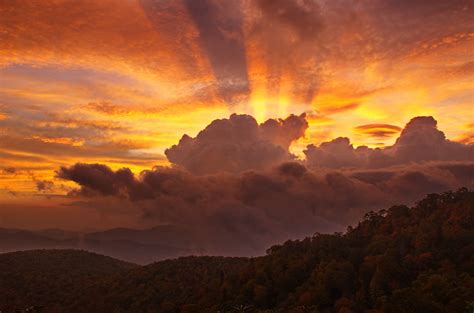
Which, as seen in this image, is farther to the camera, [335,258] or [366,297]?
[335,258]

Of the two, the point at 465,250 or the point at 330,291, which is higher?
the point at 465,250

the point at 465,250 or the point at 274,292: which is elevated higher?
the point at 465,250

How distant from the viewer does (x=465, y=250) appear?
16462cm

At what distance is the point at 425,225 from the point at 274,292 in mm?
68934

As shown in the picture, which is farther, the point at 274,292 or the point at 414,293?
the point at 274,292

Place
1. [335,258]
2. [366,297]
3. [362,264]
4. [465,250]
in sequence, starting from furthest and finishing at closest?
[335,258] → [362,264] → [465,250] → [366,297]

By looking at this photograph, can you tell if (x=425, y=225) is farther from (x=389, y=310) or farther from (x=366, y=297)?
(x=389, y=310)

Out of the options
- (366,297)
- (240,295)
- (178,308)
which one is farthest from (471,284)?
(178,308)

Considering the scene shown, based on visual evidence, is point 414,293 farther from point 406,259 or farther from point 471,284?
point 406,259

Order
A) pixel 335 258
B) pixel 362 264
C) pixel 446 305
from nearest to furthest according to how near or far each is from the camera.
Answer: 1. pixel 446 305
2. pixel 362 264
3. pixel 335 258

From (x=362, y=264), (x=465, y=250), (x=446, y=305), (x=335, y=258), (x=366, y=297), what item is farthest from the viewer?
(x=335, y=258)

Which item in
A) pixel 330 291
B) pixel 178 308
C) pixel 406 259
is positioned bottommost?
pixel 178 308

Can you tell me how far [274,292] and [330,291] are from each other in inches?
1012

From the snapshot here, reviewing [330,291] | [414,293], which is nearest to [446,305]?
[414,293]
